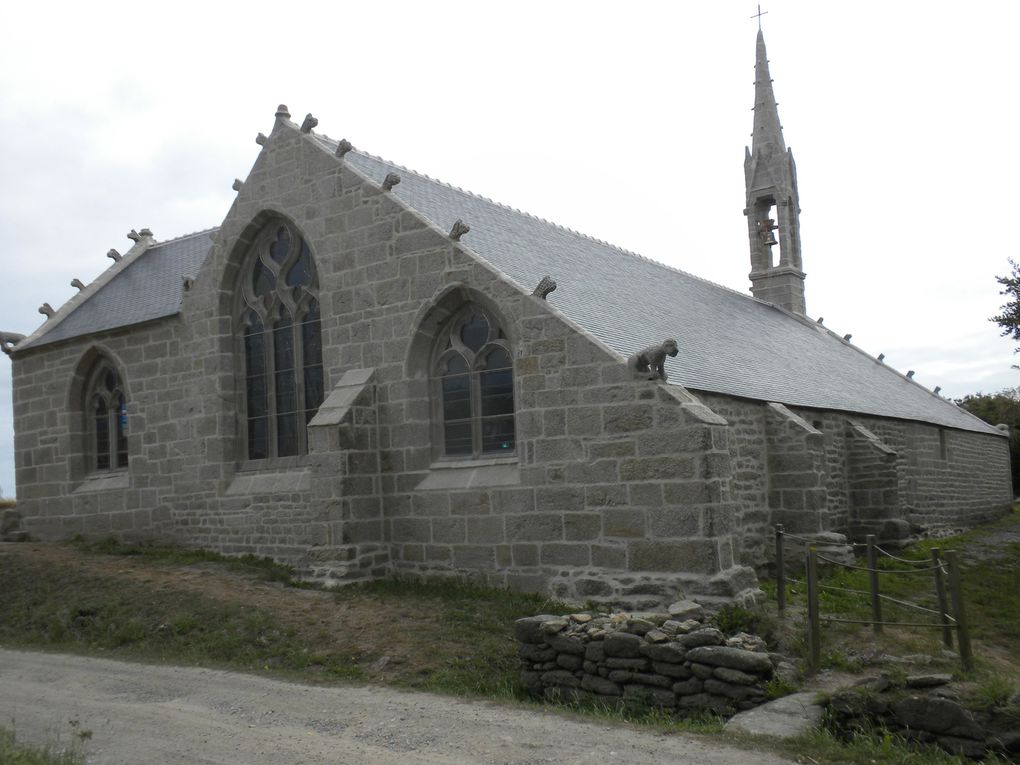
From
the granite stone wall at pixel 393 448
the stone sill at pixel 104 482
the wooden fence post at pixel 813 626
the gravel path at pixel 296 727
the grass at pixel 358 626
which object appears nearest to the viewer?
the gravel path at pixel 296 727

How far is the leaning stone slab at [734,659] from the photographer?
325 inches

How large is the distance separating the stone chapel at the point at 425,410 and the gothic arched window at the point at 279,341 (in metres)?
0.04

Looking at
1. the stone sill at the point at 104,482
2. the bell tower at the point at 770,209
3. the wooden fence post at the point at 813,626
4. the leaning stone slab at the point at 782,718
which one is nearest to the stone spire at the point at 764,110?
the bell tower at the point at 770,209

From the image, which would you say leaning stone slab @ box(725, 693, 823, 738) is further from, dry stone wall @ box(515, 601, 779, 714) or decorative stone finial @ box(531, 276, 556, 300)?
decorative stone finial @ box(531, 276, 556, 300)

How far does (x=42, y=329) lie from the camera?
1984 cm

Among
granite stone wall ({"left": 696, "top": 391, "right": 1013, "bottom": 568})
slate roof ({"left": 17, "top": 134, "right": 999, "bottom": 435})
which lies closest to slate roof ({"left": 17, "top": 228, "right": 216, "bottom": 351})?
slate roof ({"left": 17, "top": 134, "right": 999, "bottom": 435})

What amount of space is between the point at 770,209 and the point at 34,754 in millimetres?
27809

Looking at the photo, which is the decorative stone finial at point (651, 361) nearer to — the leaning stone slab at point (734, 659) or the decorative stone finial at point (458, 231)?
the decorative stone finial at point (458, 231)

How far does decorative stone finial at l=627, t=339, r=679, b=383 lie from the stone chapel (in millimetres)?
44

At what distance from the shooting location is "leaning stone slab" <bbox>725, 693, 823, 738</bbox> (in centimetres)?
728

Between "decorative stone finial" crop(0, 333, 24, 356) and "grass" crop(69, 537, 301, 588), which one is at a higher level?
"decorative stone finial" crop(0, 333, 24, 356)

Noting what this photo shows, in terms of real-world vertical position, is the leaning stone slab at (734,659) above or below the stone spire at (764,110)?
below

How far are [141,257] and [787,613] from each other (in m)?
17.4

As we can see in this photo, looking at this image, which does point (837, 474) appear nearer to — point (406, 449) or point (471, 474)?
point (471, 474)
